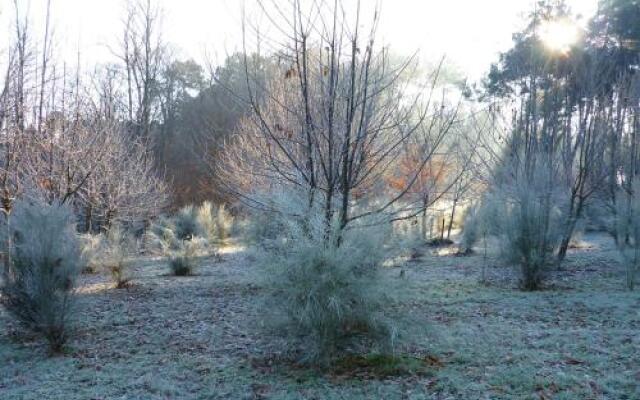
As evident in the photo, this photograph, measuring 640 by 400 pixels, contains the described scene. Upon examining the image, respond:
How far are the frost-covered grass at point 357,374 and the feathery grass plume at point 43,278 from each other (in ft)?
1.28

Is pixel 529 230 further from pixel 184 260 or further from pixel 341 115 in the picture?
pixel 184 260

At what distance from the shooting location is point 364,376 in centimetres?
498

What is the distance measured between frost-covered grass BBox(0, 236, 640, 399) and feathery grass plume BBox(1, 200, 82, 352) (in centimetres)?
39

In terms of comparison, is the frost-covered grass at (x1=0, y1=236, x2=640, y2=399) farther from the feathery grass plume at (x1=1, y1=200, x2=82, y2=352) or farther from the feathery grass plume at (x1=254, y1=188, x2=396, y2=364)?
the feathery grass plume at (x1=1, y1=200, x2=82, y2=352)

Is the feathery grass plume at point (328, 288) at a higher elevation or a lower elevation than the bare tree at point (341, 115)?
lower

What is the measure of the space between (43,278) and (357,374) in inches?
140

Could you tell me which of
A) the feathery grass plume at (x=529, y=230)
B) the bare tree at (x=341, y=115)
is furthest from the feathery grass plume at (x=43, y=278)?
the feathery grass plume at (x=529, y=230)

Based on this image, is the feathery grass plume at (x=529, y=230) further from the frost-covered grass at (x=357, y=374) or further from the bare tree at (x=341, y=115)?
the bare tree at (x=341, y=115)

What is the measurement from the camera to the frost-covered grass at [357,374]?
4.72 meters

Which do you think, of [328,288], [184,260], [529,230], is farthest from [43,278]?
[529,230]

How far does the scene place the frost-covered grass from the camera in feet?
15.5

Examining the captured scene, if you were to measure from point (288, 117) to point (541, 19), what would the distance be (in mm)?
12258

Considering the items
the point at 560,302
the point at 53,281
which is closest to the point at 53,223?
the point at 53,281

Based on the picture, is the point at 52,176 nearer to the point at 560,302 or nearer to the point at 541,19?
the point at 560,302
